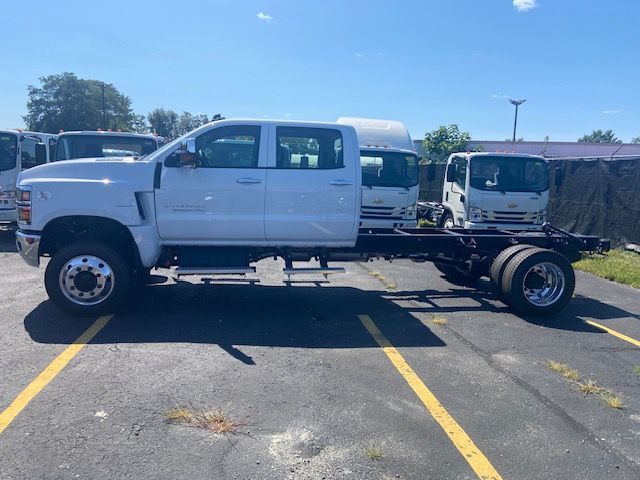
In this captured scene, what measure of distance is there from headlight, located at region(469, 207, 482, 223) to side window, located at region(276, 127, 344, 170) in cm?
567

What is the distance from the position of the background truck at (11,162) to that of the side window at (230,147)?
272 inches

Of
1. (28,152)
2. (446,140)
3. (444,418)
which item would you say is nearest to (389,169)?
(444,418)

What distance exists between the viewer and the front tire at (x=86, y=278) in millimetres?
6023

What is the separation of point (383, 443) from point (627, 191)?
11395 millimetres

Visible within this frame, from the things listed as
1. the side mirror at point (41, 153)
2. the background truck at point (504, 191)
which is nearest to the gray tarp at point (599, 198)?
the background truck at point (504, 191)

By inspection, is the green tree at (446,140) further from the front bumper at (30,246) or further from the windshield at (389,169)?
the front bumper at (30,246)

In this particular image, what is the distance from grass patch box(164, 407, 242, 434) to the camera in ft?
12.2

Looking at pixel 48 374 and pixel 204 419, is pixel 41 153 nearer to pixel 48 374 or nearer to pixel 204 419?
pixel 48 374

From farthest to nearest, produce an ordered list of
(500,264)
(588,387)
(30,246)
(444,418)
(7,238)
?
1. (7,238)
2. (500,264)
3. (30,246)
4. (588,387)
5. (444,418)

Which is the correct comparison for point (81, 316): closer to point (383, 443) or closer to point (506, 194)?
point (383, 443)

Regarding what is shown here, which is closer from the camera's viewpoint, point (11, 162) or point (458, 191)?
point (11, 162)

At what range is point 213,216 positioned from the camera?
21.0 ft

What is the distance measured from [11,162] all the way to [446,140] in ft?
115

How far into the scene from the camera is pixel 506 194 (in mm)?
11289
